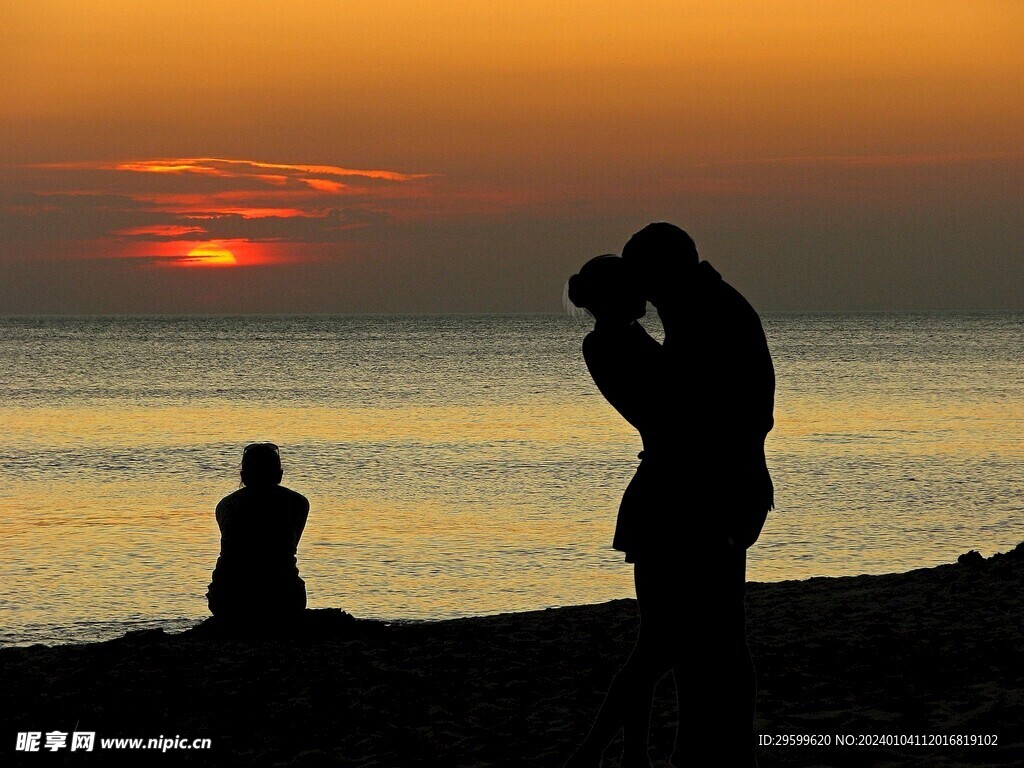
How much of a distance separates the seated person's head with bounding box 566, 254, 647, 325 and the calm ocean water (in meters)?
9.15

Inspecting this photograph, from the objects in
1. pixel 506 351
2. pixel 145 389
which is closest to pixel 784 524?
pixel 145 389

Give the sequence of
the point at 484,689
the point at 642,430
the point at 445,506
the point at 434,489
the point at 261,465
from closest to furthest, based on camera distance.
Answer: the point at 642,430
the point at 484,689
the point at 261,465
the point at 445,506
the point at 434,489

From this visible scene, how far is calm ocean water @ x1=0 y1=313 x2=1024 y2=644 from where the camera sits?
15031 mm

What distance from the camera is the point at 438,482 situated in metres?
25.9

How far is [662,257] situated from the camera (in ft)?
15.1

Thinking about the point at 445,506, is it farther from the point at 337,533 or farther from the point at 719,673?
the point at 719,673

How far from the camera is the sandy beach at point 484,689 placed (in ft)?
19.4

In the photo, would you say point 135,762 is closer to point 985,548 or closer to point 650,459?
point 650,459

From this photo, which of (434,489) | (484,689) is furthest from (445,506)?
(484,689)

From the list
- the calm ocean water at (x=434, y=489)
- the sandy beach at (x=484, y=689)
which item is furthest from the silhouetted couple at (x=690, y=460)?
the calm ocean water at (x=434, y=489)

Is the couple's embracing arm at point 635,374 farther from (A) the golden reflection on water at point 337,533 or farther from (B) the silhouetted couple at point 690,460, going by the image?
(A) the golden reflection on water at point 337,533

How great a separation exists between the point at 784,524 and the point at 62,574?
10468 millimetres

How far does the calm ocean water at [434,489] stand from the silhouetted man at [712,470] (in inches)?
351

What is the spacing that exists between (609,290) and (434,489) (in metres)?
20.2
